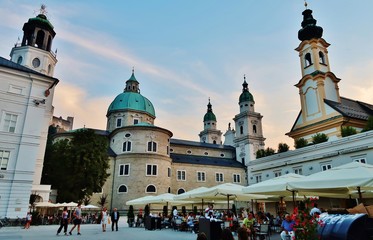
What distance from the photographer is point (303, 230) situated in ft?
19.0

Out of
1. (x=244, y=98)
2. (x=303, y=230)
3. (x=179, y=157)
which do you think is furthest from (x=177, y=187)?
(x=303, y=230)

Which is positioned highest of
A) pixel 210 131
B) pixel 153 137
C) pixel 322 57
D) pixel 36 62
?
pixel 322 57

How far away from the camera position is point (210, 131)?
7819 centimetres

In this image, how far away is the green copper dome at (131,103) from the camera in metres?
55.5

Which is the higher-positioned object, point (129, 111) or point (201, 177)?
point (129, 111)

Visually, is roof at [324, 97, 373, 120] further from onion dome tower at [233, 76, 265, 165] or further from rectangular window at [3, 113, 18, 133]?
rectangular window at [3, 113, 18, 133]

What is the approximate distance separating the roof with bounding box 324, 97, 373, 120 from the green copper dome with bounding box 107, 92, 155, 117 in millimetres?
36140

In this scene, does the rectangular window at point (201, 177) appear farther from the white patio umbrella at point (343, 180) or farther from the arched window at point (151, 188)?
the white patio umbrella at point (343, 180)

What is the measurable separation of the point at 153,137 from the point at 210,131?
118 ft

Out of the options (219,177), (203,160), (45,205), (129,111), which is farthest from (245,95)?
(45,205)

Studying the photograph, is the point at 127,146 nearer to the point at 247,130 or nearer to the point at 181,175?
the point at 181,175

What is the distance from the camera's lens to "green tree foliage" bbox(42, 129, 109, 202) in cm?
3247

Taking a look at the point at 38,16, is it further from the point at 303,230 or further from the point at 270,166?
the point at 303,230

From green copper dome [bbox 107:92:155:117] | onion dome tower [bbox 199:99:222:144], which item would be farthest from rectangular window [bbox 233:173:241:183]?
green copper dome [bbox 107:92:155:117]
